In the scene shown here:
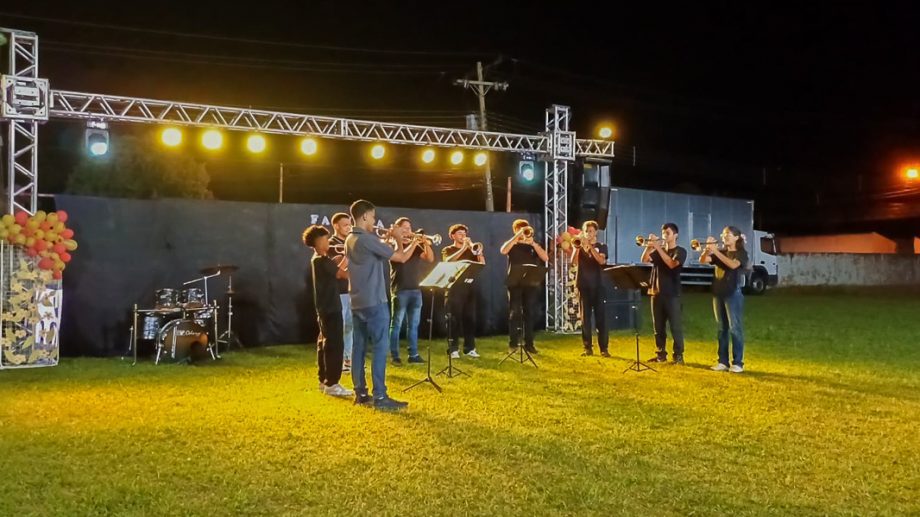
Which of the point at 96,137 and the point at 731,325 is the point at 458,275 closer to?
the point at 731,325

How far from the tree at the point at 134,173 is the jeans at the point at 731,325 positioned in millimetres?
25357

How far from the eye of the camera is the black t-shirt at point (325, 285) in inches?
299

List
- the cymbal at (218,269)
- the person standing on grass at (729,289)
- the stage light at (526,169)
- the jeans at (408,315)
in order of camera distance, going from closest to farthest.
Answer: the person standing on grass at (729,289)
the jeans at (408,315)
the cymbal at (218,269)
the stage light at (526,169)

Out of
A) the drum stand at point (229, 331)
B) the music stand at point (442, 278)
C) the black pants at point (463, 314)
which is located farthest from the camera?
the drum stand at point (229, 331)

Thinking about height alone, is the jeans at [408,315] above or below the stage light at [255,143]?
below

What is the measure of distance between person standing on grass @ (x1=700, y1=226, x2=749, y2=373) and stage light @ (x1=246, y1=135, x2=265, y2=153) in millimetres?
7184

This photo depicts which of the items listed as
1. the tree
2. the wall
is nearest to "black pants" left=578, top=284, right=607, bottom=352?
the tree

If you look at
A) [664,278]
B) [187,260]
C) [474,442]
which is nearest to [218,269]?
[187,260]

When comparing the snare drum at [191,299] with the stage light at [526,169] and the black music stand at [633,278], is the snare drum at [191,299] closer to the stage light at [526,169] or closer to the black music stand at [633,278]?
the black music stand at [633,278]

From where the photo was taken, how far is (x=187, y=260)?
36.5 feet

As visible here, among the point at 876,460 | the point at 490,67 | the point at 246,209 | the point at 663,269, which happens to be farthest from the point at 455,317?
the point at 490,67

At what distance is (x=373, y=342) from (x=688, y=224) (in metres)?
24.1

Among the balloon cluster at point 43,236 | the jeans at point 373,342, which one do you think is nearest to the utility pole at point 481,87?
the balloon cluster at point 43,236

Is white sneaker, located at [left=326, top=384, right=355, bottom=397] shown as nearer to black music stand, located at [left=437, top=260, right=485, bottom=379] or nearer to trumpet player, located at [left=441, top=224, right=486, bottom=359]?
black music stand, located at [left=437, top=260, right=485, bottom=379]
